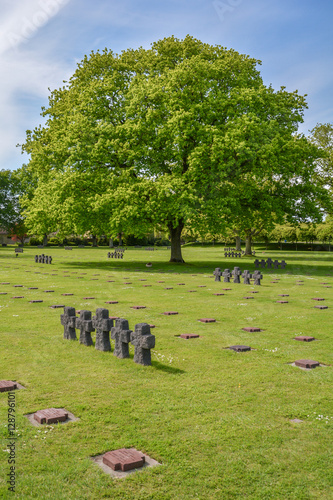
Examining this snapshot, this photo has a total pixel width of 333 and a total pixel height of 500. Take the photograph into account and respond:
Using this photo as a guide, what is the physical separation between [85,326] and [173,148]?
2413cm

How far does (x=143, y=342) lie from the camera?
6895 mm

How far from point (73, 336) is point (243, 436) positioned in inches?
200

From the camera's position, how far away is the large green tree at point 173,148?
29.1 m

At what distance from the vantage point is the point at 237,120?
97.2ft

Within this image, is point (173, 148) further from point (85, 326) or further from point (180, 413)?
point (180, 413)

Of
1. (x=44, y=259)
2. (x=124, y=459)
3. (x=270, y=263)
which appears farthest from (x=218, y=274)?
(x=44, y=259)

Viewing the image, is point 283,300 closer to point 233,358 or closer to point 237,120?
point 233,358

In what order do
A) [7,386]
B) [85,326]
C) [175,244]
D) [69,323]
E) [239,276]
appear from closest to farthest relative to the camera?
[7,386], [85,326], [69,323], [239,276], [175,244]

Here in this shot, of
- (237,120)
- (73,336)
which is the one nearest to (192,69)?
(237,120)

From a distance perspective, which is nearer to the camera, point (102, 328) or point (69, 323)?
point (102, 328)

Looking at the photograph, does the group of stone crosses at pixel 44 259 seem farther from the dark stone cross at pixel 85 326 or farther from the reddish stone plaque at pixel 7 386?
the reddish stone plaque at pixel 7 386

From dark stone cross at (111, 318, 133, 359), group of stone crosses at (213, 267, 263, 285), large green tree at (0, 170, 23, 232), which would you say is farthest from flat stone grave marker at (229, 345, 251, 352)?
large green tree at (0, 170, 23, 232)

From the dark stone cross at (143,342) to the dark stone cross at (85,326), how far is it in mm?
1338

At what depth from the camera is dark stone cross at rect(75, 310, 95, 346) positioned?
26.8 feet
